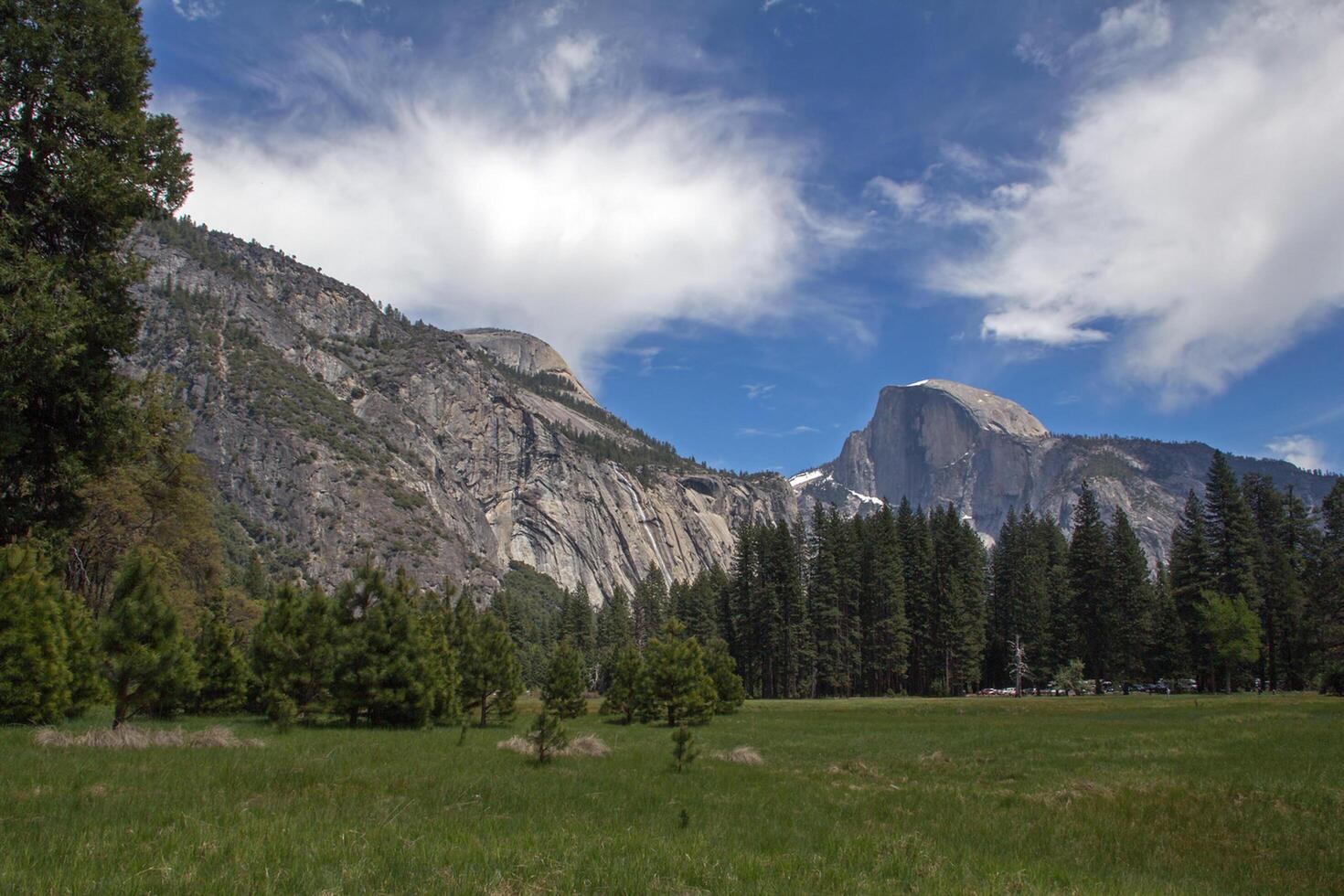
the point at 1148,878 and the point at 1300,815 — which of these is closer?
the point at 1148,878

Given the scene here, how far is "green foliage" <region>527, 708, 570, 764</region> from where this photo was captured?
19938 mm

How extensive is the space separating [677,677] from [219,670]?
74.7ft

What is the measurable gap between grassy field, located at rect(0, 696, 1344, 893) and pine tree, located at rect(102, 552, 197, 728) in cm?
282

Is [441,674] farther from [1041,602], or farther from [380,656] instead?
[1041,602]

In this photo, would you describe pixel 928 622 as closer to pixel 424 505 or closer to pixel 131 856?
pixel 131 856

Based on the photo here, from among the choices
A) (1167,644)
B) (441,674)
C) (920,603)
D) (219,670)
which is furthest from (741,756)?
(1167,644)

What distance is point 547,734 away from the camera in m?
20.0

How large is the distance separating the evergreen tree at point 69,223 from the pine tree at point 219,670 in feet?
77.4

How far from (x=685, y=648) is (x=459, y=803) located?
95.7 feet

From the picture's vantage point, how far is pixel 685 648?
4072cm

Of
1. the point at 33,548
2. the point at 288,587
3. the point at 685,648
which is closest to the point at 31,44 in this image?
the point at 33,548

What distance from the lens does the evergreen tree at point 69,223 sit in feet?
38.2

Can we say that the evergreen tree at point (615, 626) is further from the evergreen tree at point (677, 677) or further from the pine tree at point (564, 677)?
the evergreen tree at point (677, 677)

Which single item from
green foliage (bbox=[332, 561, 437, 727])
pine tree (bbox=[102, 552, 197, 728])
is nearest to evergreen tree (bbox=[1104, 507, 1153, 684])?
green foliage (bbox=[332, 561, 437, 727])
